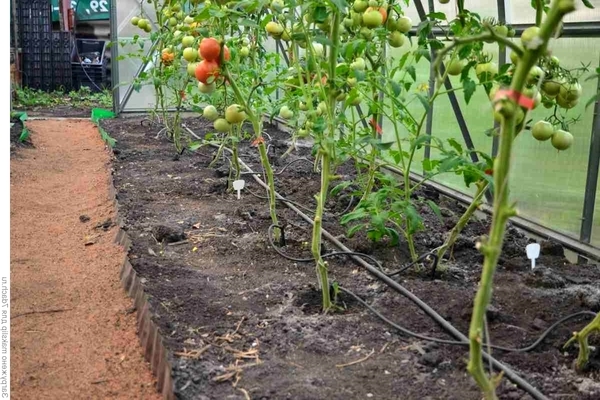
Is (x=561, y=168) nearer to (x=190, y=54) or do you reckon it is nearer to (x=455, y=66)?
(x=455, y=66)

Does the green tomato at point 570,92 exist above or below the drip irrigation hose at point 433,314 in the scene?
above

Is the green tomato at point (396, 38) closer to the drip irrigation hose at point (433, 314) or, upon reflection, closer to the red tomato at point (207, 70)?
the red tomato at point (207, 70)

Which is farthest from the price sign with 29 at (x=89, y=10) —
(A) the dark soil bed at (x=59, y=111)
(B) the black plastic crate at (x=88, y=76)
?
(A) the dark soil bed at (x=59, y=111)

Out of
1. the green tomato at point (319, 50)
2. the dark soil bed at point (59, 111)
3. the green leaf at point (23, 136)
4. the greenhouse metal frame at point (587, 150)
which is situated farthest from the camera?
the dark soil bed at point (59, 111)

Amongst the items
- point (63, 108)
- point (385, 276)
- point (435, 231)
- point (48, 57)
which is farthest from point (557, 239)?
point (48, 57)

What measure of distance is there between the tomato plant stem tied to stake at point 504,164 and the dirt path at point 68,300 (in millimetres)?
1238

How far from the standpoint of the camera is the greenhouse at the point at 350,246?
2.25 meters

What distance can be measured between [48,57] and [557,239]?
11.8 metres

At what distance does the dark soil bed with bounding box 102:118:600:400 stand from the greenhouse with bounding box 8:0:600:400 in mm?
12

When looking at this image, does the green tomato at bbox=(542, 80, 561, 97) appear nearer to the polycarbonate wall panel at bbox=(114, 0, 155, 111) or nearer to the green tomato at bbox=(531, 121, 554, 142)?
the green tomato at bbox=(531, 121, 554, 142)

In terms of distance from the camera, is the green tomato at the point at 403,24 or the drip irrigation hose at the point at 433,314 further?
the green tomato at the point at 403,24

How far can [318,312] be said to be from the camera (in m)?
2.85

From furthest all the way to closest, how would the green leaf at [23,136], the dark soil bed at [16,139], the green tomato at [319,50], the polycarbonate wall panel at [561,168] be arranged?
1. the green leaf at [23,136]
2. the dark soil bed at [16,139]
3. the polycarbonate wall panel at [561,168]
4. the green tomato at [319,50]

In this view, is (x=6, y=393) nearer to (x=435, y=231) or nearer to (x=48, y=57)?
(x=435, y=231)
